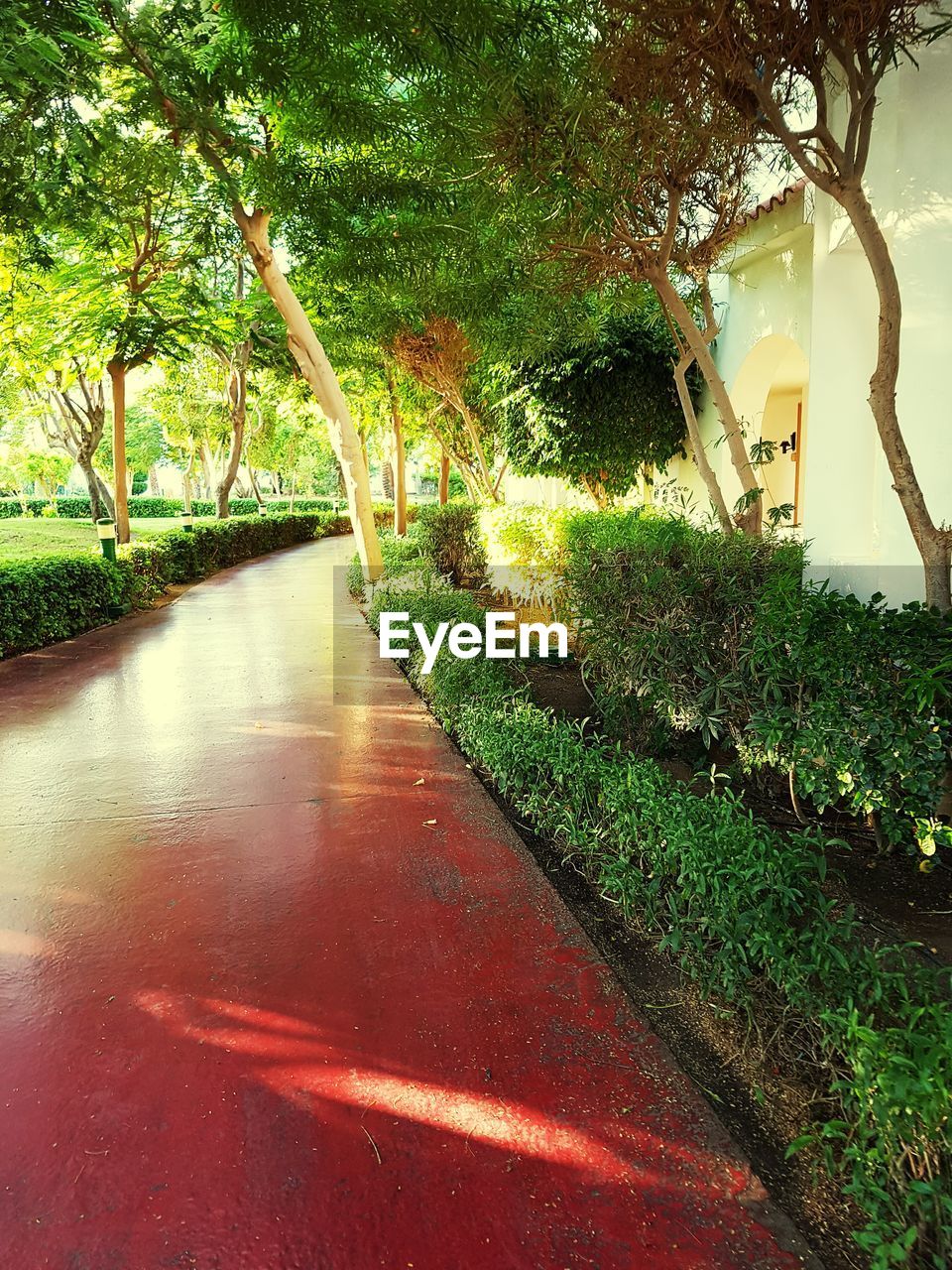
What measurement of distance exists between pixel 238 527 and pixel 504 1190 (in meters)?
20.0

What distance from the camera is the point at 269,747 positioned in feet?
17.1

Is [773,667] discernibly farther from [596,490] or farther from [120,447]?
[120,447]

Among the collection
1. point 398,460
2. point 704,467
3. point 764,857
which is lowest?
point 764,857

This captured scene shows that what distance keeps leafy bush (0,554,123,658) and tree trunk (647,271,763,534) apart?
6668 mm

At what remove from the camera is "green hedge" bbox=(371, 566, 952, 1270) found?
167cm

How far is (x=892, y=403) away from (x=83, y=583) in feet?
29.2

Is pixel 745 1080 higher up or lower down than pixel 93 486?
lower down

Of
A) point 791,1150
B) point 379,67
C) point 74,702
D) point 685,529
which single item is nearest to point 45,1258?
point 791,1150

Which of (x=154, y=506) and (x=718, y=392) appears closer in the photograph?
(x=718, y=392)

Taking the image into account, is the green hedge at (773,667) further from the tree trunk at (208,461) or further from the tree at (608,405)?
the tree trunk at (208,461)

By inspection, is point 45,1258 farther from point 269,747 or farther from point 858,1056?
point 269,747

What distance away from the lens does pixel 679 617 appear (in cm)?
425

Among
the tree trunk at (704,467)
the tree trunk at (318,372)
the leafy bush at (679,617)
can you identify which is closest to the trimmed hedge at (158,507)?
the tree trunk at (318,372)

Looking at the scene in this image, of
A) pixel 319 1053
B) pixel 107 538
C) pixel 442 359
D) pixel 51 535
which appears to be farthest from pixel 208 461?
pixel 319 1053
